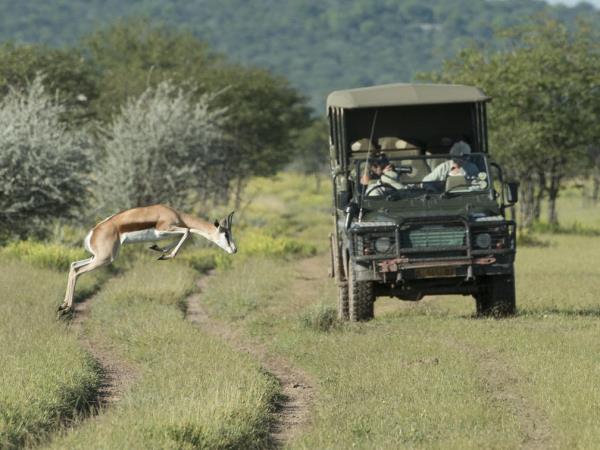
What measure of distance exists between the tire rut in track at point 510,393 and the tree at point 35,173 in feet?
→ 49.1

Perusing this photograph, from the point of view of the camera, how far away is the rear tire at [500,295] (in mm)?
15523

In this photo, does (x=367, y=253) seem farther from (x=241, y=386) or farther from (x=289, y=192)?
(x=289, y=192)

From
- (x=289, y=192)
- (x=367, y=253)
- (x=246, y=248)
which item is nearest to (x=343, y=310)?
(x=367, y=253)

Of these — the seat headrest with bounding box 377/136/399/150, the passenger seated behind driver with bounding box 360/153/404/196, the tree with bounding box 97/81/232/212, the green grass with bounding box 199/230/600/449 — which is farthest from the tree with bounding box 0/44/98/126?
the passenger seated behind driver with bounding box 360/153/404/196

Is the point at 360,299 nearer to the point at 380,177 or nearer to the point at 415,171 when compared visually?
the point at 380,177

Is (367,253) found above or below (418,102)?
below

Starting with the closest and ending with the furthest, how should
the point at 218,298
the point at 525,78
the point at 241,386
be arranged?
the point at 241,386 < the point at 218,298 < the point at 525,78

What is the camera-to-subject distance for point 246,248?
1121 inches

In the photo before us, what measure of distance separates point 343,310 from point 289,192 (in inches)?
2426

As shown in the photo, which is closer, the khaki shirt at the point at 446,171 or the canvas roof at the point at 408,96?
the khaki shirt at the point at 446,171

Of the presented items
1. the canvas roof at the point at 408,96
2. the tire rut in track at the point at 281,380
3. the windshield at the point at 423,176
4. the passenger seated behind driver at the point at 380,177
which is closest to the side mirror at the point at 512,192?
the windshield at the point at 423,176

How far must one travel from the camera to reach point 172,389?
1002 centimetres

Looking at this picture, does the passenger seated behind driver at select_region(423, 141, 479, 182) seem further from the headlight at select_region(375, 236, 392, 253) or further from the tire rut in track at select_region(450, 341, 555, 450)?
the tire rut in track at select_region(450, 341, 555, 450)

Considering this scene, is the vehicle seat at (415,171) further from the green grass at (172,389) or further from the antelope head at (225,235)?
the antelope head at (225,235)
